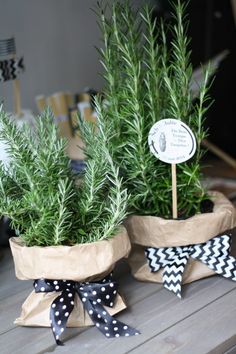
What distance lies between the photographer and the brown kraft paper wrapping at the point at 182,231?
2.46ft

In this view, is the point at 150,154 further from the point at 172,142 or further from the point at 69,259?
the point at 69,259

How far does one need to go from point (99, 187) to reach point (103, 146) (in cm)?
5

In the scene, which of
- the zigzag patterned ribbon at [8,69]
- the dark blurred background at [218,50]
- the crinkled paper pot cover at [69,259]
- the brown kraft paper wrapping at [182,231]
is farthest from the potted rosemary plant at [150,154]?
the dark blurred background at [218,50]

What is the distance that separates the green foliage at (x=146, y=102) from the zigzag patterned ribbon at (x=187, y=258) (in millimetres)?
57

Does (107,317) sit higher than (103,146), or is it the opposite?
(103,146)

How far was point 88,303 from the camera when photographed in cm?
69

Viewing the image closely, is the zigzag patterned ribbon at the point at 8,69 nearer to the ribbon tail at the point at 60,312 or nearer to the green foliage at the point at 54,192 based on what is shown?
the green foliage at the point at 54,192

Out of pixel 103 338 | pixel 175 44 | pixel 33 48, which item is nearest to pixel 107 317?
pixel 103 338

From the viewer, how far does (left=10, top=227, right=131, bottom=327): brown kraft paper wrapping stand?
662 millimetres

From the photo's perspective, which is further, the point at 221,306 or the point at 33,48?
the point at 33,48

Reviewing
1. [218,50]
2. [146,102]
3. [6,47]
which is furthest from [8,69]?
[218,50]

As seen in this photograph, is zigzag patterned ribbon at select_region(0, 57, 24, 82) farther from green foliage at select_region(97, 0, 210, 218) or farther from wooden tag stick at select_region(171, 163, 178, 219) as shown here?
wooden tag stick at select_region(171, 163, 178, 219)

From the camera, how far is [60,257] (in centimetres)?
66

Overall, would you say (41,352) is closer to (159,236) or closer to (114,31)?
(159,236)
